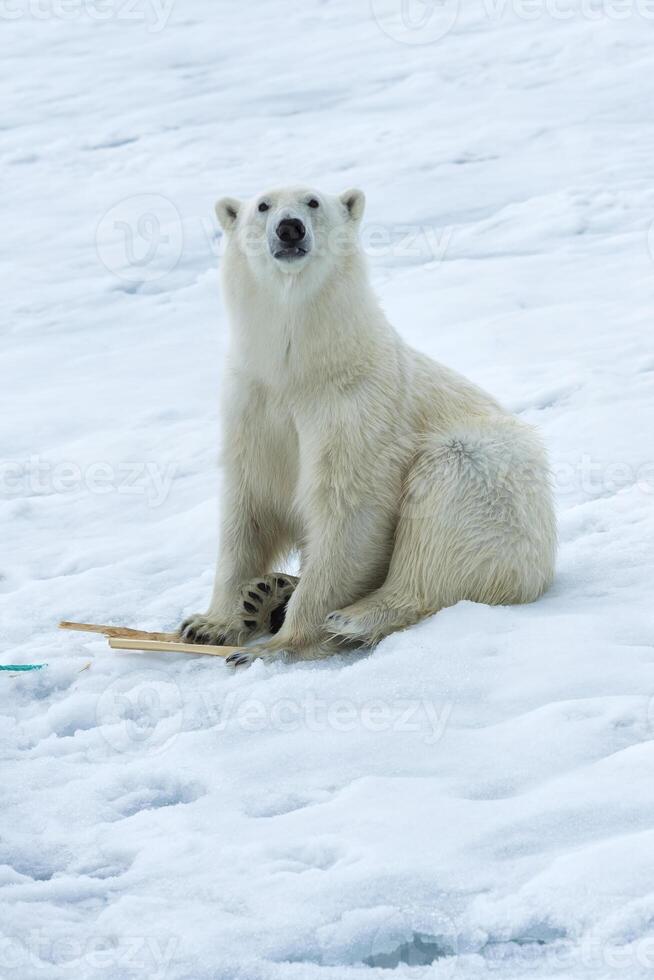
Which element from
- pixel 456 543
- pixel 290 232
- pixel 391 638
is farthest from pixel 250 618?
pixel 290 232

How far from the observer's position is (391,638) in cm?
435

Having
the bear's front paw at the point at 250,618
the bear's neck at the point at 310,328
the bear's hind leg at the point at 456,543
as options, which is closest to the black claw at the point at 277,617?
the bear's front paw at the point at 250,618

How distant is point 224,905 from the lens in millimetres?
2990

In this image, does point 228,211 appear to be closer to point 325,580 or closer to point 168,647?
point 325,580

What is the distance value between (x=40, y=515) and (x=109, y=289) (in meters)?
3.93

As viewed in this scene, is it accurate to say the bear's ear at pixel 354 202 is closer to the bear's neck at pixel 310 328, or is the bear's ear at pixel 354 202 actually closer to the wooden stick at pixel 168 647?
the bear's neck at pixel 310 328

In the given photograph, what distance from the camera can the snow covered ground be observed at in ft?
9.68

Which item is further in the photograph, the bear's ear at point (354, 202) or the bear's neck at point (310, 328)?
the bear's ear at point (354, 202)

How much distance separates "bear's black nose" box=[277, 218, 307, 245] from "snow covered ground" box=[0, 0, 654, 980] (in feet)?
4.43

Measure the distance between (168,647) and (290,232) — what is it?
1465mm

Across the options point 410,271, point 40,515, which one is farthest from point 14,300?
point 40,515

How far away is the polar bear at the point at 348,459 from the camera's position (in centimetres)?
448

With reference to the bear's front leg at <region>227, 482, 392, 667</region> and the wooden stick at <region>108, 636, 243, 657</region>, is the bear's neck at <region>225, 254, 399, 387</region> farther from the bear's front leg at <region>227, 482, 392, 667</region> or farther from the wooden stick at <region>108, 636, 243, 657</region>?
the wooden stick at <region>108, 636, 243, 657</region>


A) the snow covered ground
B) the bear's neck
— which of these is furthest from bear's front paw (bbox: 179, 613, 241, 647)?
the bear's neck
